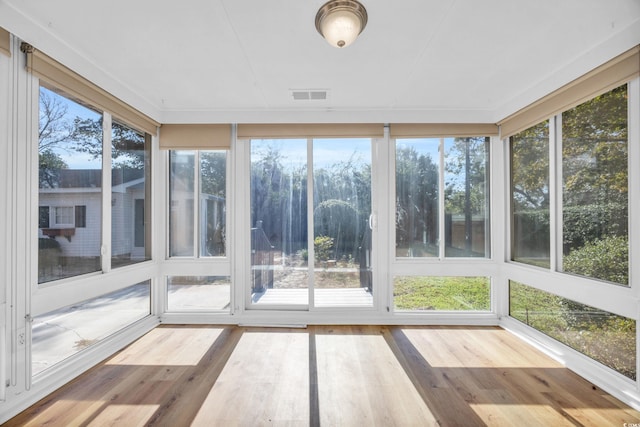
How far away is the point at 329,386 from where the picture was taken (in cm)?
234

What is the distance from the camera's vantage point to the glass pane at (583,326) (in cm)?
228

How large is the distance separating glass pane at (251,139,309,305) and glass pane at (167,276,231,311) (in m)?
0.37

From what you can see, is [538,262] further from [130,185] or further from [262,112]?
[130,185]

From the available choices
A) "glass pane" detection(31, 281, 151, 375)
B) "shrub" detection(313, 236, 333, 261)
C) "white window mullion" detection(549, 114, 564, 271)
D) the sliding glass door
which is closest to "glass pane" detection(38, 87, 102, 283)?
"glass pane" detection(31, 281, 151, 375)

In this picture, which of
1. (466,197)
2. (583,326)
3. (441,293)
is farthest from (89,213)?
(583,326)

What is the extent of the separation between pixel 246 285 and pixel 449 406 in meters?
2.46

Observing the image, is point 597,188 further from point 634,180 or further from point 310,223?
point 310,223

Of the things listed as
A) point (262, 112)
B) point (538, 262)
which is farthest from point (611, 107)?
point (262, 112)

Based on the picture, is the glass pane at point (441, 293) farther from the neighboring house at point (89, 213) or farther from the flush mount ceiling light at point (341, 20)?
the neighboring house at point (89, 213)

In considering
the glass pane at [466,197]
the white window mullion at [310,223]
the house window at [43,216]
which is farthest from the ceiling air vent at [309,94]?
the house window at [43,216]

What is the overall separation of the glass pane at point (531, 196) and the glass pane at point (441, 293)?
1.85ft

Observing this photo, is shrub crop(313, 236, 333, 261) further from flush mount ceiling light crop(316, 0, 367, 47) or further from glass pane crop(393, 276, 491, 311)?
flush mount ceiling light crop(316, 0, 367, 47)

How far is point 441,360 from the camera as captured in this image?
2.76 meters

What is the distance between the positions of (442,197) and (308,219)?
1636 millimetres
